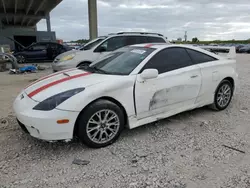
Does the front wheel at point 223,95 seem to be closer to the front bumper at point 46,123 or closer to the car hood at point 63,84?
the car hood at point 63,84

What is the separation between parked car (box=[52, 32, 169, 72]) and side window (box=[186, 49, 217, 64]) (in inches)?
158

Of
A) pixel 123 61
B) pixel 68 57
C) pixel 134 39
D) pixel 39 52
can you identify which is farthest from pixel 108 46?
pixel 39 52

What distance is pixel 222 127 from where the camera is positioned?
11.7ft

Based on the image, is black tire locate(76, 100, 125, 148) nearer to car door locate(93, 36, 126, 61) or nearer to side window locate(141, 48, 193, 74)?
side window locate(141, 48, 193, 74)

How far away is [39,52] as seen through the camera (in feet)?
47.3

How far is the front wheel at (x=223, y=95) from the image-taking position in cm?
414

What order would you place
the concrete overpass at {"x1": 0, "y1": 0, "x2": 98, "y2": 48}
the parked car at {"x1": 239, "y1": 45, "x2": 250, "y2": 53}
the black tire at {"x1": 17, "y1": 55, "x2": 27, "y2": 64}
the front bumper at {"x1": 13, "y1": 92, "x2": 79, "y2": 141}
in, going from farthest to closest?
1. the parked car at {"x1": 239, "y1": 45, "x2": 250, "y2": 53}
2. the concrete overpass at {"x1": 0, "y1": 0, "x2": 98, "y2": 48}
3. the black tire at {"x1": 17, "y1": 55, "x2": 27, "y2": 64}
4. the front bumper at {"x1": 13, "y1": 92, "x2": 79, "y2": 141}

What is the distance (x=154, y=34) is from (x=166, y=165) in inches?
262

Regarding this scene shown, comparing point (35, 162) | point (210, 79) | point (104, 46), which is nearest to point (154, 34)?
point (104, 46)

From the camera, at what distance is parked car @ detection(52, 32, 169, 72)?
24.3 feet

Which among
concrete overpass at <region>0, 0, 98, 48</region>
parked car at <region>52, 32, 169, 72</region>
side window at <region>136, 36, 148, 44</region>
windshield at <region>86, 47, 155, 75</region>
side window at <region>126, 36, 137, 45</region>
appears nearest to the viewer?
windshield at <region>86, 47, 155, 75</region>

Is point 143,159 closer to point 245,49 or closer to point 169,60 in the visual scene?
point 169,60

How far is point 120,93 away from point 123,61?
0.78m

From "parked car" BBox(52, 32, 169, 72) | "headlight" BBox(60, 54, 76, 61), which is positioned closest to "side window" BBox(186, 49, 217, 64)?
"parked car" BBox(52, 32, 169, 72)
